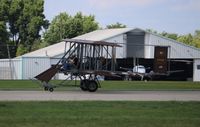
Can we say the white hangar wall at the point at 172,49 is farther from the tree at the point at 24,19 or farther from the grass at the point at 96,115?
the grass at the point at 96,115

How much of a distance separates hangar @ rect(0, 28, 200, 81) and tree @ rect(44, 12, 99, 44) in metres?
26.8

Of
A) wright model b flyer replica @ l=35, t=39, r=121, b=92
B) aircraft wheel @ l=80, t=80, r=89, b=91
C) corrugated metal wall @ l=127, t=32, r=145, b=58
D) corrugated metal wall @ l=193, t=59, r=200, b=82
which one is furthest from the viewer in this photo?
corrugated metal wall @ l=193, t=59, r=200, b=82

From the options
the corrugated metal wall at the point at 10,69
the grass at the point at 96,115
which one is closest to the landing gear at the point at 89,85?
the grass at the point at 96,115

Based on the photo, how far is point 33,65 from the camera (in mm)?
70500

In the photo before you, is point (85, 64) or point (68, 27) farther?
point (68, 27)

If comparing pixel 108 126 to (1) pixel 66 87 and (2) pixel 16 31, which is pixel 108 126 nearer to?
(1) pixel 66 87

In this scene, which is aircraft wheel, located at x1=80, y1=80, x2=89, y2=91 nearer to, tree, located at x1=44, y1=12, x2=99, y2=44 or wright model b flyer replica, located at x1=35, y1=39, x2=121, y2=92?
wright model b flyer replica, located at x1=35, y1=39, x2=121, y2=92

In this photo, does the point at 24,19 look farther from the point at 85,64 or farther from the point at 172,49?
the point at 85,64

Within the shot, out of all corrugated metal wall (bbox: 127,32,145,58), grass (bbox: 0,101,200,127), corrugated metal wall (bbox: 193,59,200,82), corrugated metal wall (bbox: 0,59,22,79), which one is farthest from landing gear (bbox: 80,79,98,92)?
corrugated metal wall (bbox: 193,59,200,82)

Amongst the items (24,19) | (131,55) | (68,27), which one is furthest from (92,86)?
(68,27)

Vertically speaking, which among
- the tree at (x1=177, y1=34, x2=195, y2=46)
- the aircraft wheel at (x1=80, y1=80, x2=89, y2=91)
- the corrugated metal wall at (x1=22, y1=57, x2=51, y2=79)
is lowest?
the aircraft wheel at (x1=80, y1=80, x2=89, y2=91)

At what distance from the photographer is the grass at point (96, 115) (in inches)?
587

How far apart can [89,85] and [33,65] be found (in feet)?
124

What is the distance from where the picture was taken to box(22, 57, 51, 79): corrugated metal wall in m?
69.9
